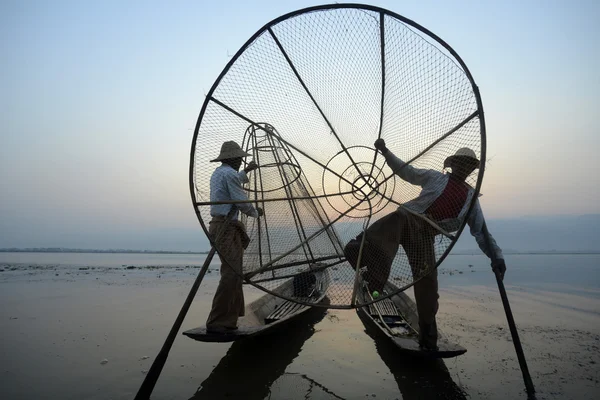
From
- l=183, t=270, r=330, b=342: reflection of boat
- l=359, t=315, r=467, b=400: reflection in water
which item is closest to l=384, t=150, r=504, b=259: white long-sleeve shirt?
l=359, t=315, r=467, b=400: reflection in water

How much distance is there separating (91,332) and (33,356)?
1.16 meters

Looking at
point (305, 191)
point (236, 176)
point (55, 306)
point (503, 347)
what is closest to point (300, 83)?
point (236, 176)

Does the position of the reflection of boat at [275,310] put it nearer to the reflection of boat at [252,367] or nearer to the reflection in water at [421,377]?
the reflection of boat at [252,367]

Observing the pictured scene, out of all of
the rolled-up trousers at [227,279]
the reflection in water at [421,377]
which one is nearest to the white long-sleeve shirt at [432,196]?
the reflection in water at [421,377]

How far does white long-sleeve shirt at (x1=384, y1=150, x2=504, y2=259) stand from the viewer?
3254 mm

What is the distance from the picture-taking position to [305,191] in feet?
16.1

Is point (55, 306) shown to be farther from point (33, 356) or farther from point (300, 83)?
point (300, 83)

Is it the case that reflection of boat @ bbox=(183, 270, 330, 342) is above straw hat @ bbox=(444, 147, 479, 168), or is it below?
below

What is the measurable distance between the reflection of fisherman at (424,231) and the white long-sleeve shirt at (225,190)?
121cm

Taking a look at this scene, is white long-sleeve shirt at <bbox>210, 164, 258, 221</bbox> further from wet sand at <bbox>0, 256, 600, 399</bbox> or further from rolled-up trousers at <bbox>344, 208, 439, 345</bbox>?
wet sand at <bbox>0, 256, 600, 399</bbox>

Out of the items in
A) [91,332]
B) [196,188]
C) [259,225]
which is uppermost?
[196,188]

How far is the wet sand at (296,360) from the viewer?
9.88ft

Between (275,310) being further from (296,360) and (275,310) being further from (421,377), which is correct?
(421,377)

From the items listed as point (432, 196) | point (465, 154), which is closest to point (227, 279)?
point (432, 196)
